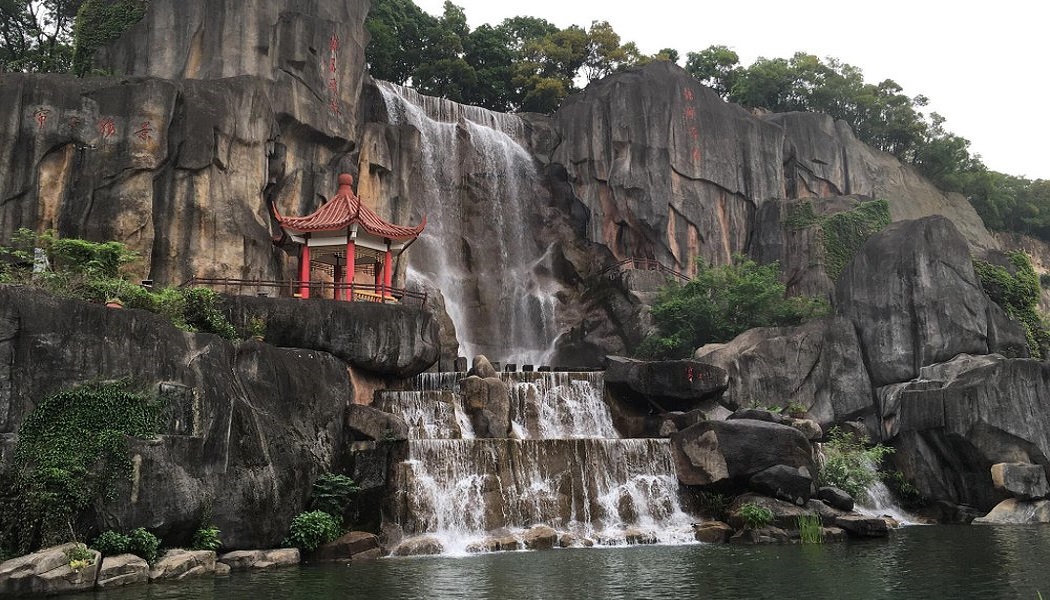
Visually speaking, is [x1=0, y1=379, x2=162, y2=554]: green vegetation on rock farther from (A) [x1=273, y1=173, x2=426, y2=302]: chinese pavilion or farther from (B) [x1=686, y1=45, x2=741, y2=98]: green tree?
(B) [x1=686, y1=45, x2=741, y2=98]: green tree

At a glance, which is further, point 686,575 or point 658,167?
point 658,167

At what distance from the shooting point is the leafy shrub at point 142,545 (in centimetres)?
1344

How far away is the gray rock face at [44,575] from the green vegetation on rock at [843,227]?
26.7m

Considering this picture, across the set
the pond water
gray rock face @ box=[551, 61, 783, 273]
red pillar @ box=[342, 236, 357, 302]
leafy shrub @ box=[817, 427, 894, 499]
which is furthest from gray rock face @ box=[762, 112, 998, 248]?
the pond water

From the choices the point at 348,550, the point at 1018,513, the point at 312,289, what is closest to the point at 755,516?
the point at 1018,513

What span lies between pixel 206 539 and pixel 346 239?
10.0 metres

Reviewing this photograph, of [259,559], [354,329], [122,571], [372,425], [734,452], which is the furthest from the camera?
[354,329]

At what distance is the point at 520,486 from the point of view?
18.3 m

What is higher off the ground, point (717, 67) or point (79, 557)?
point (717, 67)

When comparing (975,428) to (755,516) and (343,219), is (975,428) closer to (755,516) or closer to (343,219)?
(755,516)

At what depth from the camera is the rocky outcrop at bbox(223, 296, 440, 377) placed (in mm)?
19266

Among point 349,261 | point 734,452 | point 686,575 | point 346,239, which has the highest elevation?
point 346,239

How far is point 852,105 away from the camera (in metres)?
44.5

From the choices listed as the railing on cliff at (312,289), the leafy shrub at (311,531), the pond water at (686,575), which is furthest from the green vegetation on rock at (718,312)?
the leafy shrub at (311,531)
